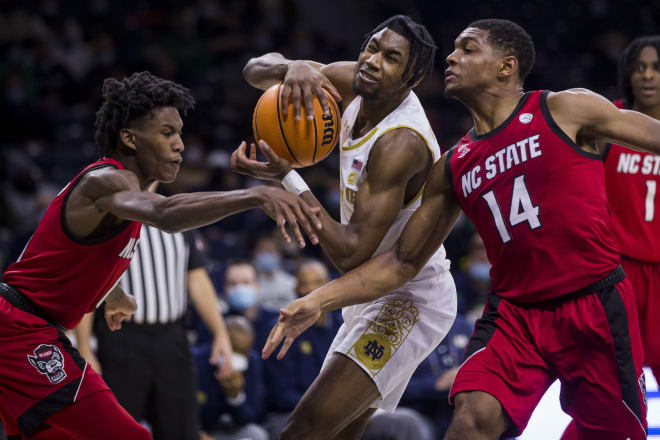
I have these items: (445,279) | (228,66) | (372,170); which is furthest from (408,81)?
(228,66)

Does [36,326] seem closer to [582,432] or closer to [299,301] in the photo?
[299,301]

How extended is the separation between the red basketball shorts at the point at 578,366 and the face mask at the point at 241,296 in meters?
4.39

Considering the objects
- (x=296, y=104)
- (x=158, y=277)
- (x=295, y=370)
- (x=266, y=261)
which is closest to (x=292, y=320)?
(x=296, y=104)

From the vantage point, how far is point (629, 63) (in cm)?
470

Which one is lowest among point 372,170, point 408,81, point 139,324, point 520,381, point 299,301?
point 139,324

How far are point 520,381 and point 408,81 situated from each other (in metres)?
1.47

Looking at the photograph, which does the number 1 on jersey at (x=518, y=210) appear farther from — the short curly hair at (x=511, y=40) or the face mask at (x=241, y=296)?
the face mask at (x=241, y=296)

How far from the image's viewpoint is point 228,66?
14258 mm

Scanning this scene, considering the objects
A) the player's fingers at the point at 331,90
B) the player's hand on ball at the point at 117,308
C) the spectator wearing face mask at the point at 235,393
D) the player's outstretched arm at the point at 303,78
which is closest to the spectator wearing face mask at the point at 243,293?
the spectator wearing face mask at the point at 235,393

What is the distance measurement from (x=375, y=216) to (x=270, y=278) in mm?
5500

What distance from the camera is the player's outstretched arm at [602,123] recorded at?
135 inches

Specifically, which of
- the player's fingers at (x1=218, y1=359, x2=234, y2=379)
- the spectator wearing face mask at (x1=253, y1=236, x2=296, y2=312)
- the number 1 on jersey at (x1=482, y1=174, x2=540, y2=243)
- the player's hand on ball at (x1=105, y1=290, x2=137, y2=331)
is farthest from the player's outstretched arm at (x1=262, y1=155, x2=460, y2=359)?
the spectator wearing face mask at (x1=253, y1=236, x2=296, y2=312)

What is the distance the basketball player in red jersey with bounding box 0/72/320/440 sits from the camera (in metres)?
3.42

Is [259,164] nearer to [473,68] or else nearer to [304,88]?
[304,88]
